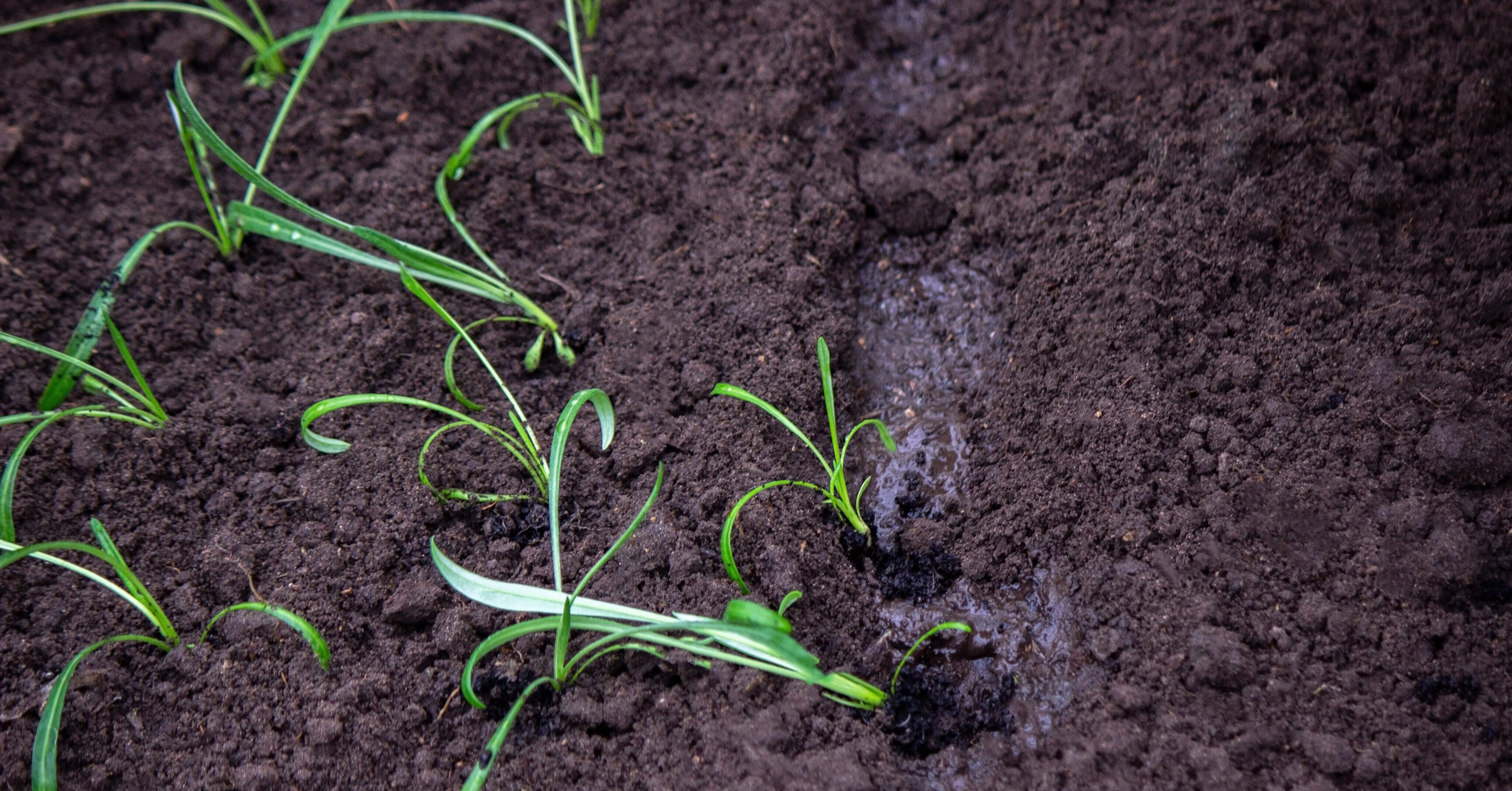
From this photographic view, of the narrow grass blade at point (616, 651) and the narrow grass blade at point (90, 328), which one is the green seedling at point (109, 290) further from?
the narrow grass blade at point (616, 651)

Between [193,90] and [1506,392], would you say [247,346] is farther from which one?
[1506,392]

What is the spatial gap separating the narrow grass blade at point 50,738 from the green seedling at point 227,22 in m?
1.41

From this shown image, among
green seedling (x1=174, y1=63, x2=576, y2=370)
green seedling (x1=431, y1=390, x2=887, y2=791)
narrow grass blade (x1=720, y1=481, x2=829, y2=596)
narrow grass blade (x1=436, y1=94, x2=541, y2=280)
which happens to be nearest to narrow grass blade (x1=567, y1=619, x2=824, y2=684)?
green seedling (x1=431, y1=390, x2=887, y2=791)

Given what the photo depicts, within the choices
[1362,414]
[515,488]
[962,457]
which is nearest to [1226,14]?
[1362,414]

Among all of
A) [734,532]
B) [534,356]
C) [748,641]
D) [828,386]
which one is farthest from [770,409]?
[534,356]

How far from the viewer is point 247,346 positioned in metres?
1.85

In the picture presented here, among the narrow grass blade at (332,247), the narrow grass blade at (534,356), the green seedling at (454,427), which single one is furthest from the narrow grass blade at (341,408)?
the narrow grass blade at (332,247)

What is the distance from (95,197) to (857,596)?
1.92m

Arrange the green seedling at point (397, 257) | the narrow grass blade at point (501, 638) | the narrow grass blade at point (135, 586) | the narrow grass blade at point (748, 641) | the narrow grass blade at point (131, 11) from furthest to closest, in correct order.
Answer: the narrow grass blade at point (131, 11) → the green seedling at point (397, 257) → the narrow grass blade at point (135, 586) → the narrow grass blade at point (501, 638) → the narrow grass blade at point (748, 641)

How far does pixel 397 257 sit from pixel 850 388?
921mm

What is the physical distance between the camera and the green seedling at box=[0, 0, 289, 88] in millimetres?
2088

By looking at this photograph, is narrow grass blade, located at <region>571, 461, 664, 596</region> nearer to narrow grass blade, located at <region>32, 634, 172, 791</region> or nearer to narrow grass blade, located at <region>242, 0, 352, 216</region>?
narrow grass blade, located at <region>32, 634, 172, 791</region>

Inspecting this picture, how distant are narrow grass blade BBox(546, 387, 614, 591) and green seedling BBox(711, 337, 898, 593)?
200 millimetres

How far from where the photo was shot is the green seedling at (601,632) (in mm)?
1259
